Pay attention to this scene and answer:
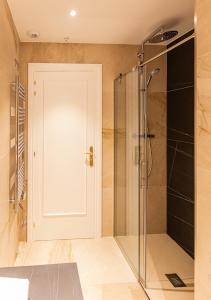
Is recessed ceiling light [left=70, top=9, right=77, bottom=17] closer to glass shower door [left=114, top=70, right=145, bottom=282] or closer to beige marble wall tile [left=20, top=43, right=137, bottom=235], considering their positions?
glass shower door [left=114, top=70, right=145, bottom=282]

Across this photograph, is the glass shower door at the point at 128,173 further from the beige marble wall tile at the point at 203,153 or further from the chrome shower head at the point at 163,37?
the beige marble wall tile at the point at 203,153

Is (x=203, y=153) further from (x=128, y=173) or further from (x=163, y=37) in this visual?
(x=163, y=37)

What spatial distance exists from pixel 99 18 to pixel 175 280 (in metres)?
2.63

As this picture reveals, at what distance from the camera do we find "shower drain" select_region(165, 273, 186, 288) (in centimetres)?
302

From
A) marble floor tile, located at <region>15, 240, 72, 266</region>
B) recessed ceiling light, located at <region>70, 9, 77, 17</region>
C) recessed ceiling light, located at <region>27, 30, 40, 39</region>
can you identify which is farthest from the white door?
recessed ceiling light, located at <region>70, 9, 77, 17</region>

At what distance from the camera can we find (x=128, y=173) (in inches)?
146

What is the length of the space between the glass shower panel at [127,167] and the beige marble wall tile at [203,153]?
1257 millimetres

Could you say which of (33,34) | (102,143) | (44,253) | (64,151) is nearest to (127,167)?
(102,143)

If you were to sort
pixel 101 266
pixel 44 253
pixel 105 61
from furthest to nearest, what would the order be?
pixel 105 61 < pixel 44 253 < pixel 101 266

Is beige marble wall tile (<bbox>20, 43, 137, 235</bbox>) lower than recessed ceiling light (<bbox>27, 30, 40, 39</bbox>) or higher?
lower

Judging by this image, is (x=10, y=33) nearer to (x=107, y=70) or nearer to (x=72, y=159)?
(x=107, y=70)

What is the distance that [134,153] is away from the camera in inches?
136

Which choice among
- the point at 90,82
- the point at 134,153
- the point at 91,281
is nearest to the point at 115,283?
the point at 91,281

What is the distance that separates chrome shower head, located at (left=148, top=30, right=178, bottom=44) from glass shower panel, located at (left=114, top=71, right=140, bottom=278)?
23.2 inches
